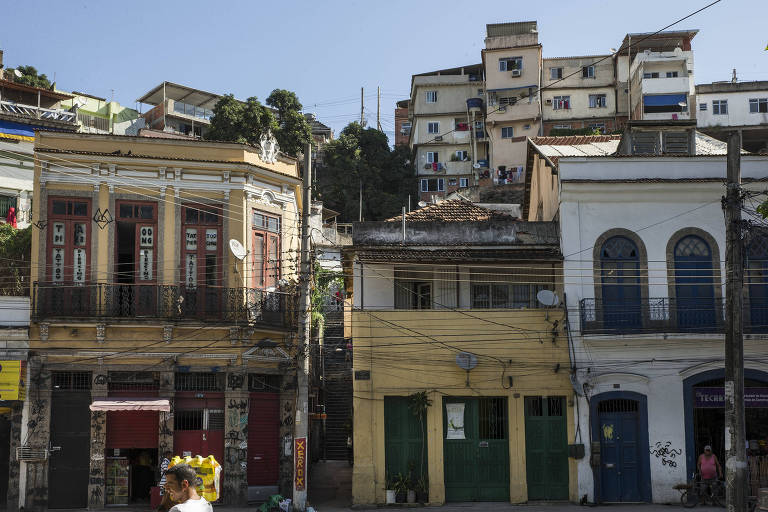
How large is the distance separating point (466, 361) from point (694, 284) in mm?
6529

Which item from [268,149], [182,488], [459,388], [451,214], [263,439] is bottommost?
[263,439]

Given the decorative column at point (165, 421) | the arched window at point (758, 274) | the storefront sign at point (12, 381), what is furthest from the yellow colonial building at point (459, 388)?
the storefront sign at point (12, 381)

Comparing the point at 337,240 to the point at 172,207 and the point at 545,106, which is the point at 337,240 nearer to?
the point at 545,106

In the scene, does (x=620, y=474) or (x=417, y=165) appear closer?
(x=620, y=474)

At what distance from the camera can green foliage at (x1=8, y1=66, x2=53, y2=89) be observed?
184 feet

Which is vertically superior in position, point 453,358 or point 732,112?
point 732,112

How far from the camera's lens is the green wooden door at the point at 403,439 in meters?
24.0

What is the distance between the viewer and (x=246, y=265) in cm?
2489

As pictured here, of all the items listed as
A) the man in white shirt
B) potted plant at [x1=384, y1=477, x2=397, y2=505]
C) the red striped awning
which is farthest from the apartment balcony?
the man in white shirt

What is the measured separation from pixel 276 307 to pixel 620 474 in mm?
10218

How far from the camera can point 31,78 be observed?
189 feet

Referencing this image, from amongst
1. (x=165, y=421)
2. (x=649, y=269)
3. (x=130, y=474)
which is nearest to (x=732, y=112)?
(x=649, y=269)

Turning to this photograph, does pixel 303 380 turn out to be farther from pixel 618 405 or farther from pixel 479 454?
pixel 618 405

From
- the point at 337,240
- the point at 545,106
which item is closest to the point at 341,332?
the point at 337,240
